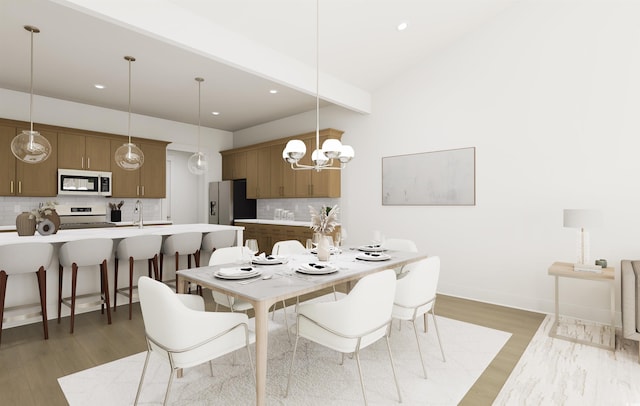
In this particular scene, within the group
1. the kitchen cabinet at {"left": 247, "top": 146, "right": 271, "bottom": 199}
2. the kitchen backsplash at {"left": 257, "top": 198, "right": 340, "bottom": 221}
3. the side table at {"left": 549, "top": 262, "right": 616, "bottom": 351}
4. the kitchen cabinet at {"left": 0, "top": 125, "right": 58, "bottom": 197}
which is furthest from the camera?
the kitchen cabinet at {"left": 247, "top": 146, "right": 271, "bottom": 199}

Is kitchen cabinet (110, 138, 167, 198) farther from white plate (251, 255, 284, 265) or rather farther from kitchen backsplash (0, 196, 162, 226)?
white plate (251, 255, 284, 265)

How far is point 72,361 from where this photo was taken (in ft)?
8.41

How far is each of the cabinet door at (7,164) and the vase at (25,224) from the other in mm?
2124

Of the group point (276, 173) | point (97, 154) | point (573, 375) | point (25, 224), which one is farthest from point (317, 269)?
point (97, 154)

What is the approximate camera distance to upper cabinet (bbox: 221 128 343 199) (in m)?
5.55

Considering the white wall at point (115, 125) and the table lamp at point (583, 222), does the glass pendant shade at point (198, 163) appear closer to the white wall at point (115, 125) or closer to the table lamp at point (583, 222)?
the white wall at point (115, 125)

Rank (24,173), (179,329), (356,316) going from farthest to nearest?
(24,173), (356,316), (179,329)

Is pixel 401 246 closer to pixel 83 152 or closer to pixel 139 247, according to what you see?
pixel 139 247

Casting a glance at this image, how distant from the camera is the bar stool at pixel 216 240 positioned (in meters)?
4.22

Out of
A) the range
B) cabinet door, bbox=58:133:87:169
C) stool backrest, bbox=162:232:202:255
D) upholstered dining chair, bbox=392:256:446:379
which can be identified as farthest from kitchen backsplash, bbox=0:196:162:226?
upholstered dining chair, bbox=392:256:446:379

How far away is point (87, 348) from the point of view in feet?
9.14

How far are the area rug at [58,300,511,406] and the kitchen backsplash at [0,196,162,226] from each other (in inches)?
159

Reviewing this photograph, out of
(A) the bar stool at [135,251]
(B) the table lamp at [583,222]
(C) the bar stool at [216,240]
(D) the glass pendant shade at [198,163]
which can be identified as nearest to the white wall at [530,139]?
(B) the table lamp at [583,222]

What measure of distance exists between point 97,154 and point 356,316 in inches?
216
